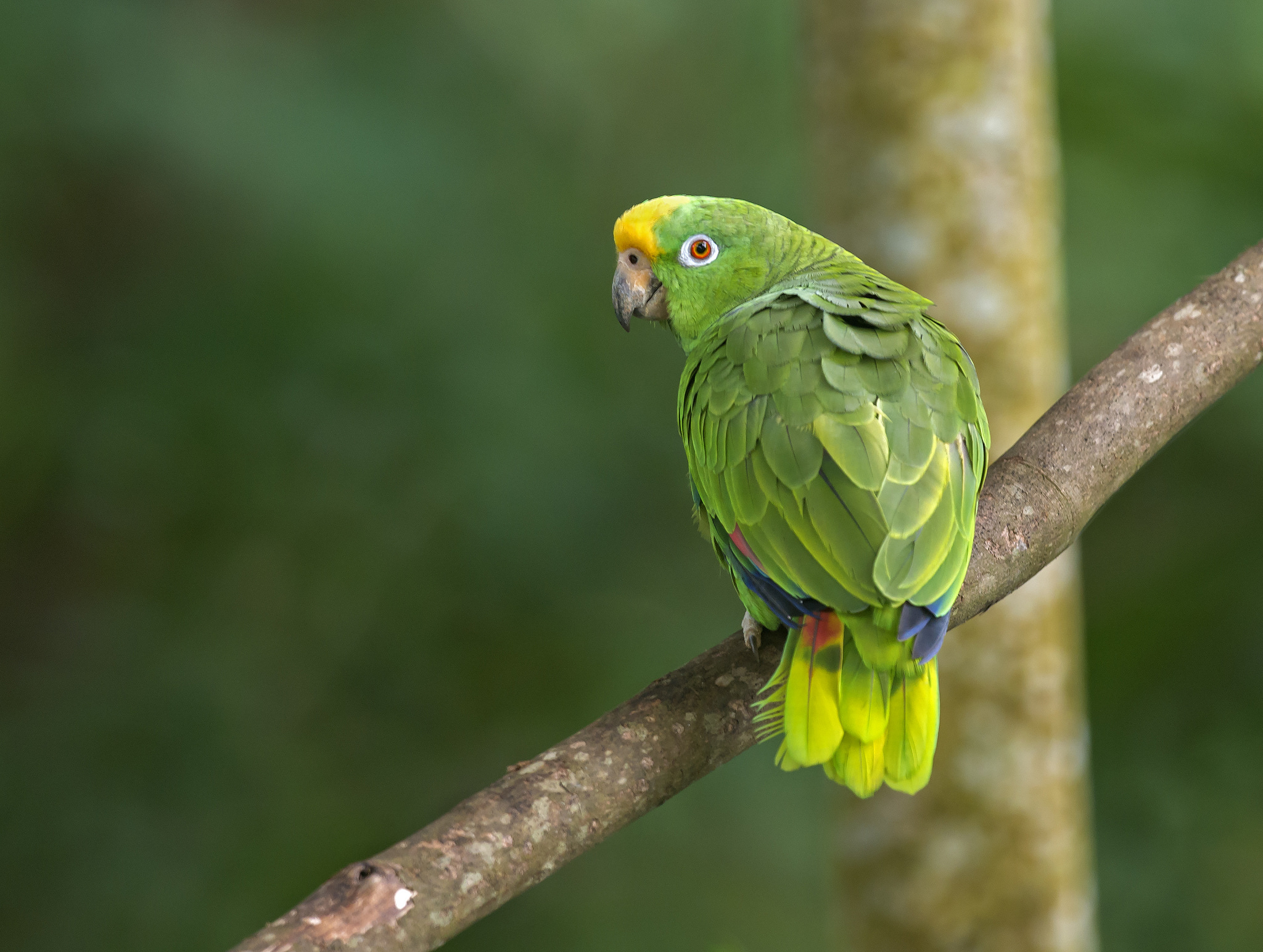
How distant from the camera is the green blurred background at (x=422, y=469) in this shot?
414 centimetres

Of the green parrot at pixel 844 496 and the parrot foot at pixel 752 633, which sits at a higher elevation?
the green parrot at pixel 844 496

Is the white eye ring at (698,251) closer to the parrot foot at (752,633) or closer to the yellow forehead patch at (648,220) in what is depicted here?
the yellow forehead patch at (648,220)

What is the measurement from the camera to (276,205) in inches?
162

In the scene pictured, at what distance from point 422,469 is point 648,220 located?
2154 mm

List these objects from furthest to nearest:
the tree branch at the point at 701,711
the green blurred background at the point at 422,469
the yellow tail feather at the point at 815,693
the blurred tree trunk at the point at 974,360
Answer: the green blurred background at the point at 422,469
the blurred tree trunk at the point at 974,360
the yellow tail feather at the point at 815,693
the tree branch at the point at 701,711

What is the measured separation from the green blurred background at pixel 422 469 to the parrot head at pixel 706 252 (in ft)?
5.57

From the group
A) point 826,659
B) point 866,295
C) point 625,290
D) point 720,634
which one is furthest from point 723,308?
point 720,634

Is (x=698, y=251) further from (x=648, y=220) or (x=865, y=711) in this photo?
(x=865, y=711)

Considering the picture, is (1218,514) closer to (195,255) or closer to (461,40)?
(461,40)

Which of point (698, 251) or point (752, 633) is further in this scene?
point (698, 251)

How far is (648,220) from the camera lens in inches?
96.4

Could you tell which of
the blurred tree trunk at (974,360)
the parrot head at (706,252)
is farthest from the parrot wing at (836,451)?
the blurred tree trunk at (974,360)

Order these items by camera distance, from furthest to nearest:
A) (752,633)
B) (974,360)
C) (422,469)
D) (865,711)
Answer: (422,469) < (974,360) < (752,633) < (865,711)

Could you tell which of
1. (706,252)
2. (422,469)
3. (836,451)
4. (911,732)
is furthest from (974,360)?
(422,469)
